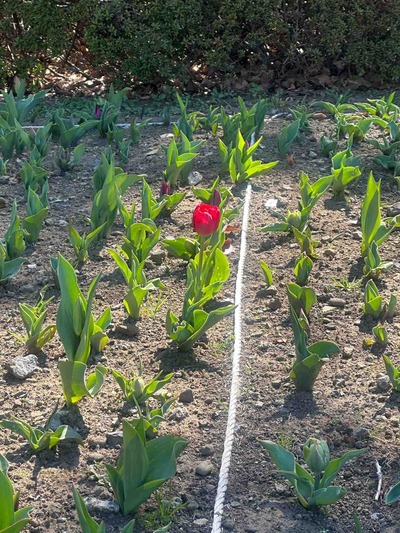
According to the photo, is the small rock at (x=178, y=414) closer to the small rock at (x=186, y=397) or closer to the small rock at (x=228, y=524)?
the small rock at (x=186, y=397)

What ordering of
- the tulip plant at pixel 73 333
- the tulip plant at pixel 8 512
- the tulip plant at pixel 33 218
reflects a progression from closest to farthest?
the tulip plant at pixel 8 512, the tulip plant at pixel 73 333, the tulip plant at pixel 33 218

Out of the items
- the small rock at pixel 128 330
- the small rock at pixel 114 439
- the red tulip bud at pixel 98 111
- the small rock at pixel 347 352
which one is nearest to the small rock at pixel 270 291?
the small rock at pixel 347 352

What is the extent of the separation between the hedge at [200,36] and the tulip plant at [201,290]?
3.14 meters

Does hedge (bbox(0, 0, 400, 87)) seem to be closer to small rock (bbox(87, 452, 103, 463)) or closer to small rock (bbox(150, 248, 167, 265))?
small rock (bbox(150, 248, 167, 265))

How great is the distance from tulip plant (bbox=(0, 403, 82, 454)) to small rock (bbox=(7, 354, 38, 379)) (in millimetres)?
352

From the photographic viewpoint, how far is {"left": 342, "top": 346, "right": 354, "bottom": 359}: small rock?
308cm

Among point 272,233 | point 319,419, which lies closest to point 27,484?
point 319,419

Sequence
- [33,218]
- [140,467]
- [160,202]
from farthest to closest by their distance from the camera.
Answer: [160,202] < [33,218] < [140,467]

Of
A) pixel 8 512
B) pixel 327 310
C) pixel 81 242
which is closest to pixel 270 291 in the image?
Answer: pixel 327 310

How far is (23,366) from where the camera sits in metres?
2.94

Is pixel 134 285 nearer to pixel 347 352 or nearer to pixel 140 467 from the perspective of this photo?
pixel 347 352

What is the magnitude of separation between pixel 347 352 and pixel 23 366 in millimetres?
1092

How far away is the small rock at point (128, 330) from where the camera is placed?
10.5ft

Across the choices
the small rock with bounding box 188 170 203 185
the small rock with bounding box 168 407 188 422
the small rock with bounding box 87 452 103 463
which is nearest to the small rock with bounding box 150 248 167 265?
the small rock with bounding box 188 170 203 185
